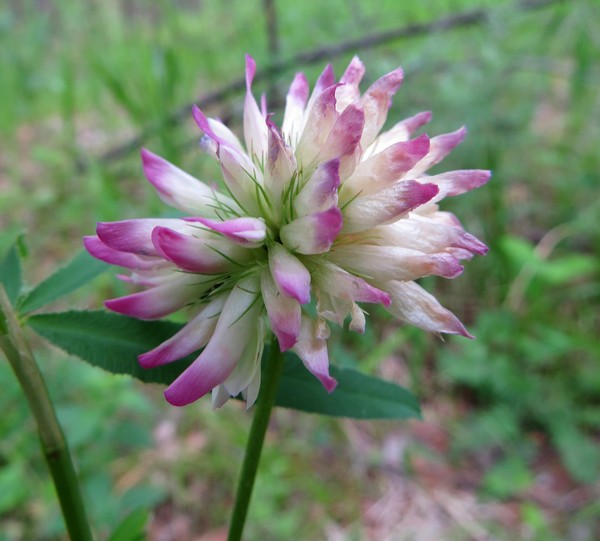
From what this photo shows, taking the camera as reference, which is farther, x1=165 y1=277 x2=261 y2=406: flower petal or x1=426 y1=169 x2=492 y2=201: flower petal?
x1=426 y1=169 x2=492 y2=201: flower petal

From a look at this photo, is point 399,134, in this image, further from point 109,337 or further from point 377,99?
point 109,337

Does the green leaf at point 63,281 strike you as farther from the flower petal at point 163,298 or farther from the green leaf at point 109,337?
the flower petal at point 163,298

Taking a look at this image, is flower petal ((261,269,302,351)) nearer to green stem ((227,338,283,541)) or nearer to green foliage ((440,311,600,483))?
green stem ((227,338,283,541))

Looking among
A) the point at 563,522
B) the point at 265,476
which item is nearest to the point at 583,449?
the point at 563,522

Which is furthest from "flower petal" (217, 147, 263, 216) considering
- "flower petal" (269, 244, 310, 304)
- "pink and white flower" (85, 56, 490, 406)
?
"flower petal" (269, 244, 310, 304)

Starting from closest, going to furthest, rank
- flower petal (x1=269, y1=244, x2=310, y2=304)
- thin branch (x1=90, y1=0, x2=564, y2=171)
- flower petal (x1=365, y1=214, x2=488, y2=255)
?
flower petal (x1=269, y1=244, x2=310, y2=304) < flower petal (x1=365, y1=214, x2=488, y2=255) < thin branch (x1=90, y1=0, x2=564, y2=171)

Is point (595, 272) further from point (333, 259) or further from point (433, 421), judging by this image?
point (333, 259)
